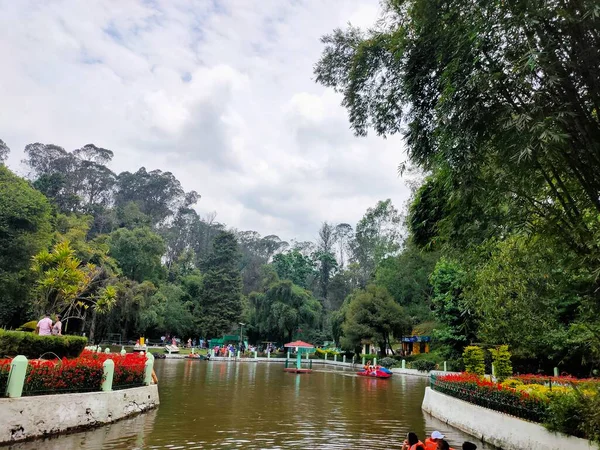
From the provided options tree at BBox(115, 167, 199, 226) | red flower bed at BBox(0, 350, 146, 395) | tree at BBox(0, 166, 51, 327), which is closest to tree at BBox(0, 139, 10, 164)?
tree at BBox(115, 167, 199, 226)

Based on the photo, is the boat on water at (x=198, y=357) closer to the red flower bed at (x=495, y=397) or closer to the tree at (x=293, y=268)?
the red flower bed at (x=495, y=397)

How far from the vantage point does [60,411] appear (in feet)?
28.9

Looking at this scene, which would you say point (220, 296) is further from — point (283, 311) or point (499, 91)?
point (499, 91)

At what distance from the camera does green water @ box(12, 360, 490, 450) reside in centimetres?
874

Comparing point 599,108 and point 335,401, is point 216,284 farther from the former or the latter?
point 599,108

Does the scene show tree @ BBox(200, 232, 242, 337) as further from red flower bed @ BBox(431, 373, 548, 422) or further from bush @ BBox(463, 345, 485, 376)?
red flower bed @ BBox(431, 373, 548, 422)

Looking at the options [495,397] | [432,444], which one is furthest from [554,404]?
[432,444]

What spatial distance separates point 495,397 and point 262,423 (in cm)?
585

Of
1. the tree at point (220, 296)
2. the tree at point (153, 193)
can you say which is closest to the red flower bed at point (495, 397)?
the tree at point (220, 296)

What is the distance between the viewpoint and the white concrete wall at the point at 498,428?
302 inches

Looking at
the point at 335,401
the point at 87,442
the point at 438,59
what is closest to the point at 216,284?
the point at 335,401

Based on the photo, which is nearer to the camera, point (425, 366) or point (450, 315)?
point (450, 315)

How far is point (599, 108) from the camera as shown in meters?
6.91

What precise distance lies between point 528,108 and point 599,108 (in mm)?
1319
